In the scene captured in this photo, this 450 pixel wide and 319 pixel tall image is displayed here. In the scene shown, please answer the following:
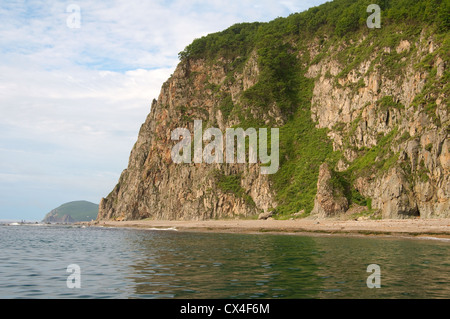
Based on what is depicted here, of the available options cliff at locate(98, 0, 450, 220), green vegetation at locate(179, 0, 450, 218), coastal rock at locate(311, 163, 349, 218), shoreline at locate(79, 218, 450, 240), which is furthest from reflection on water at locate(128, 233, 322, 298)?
coastal rock at locate(311, 163, 349, 218)

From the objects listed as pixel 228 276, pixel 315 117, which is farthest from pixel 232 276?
pixel 315 117

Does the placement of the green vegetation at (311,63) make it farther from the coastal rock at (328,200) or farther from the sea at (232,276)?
the sea at (232,276)

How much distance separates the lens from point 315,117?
102 m

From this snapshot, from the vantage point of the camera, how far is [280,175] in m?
94.8

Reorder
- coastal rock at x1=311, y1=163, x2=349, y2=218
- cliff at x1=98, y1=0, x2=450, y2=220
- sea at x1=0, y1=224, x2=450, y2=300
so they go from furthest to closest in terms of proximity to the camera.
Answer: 1. coastal rock at x1=311, y1=163, x2=349, y2=218
2. cliff at x1=98, y1=0, x2=450, y2=220
3. sea at x1=0, y1=224, x2=450, y2=300

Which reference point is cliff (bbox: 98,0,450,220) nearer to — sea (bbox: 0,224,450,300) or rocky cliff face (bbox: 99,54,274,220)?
rocky cliff face (bbox: 99,54,274,220)

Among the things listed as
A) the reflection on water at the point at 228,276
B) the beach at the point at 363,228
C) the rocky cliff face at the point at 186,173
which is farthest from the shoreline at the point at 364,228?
the reflection on water at the point at 228,276

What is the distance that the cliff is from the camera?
61.5m

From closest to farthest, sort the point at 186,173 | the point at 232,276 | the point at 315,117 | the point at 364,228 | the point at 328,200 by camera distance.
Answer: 1. the point at 232,276
2. the point at 364,228
3. the point at 328,200
4. the point at 315,117
5. the point at 186,173

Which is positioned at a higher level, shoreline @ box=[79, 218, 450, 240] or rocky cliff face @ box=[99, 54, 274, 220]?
rocky cliff face @ box=[99, 54, 274, 220]

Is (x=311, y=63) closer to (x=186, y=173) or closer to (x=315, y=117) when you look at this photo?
(x=315, y=117)

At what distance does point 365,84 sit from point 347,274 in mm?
71281

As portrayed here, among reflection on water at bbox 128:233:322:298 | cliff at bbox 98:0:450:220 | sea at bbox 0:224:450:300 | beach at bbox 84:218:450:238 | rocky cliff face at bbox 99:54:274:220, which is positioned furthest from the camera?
rocky cliff face at bbox 99:54:274:220
